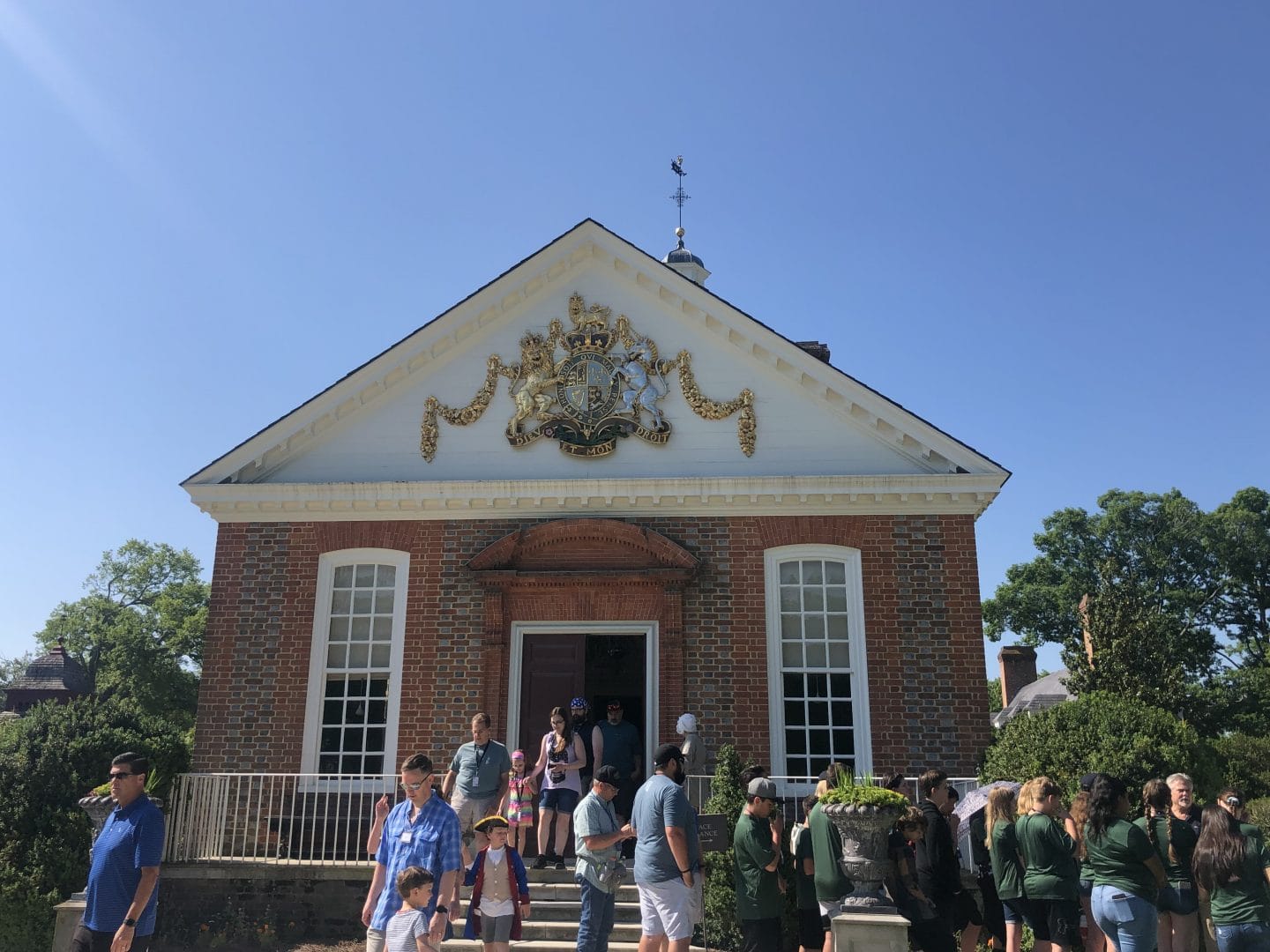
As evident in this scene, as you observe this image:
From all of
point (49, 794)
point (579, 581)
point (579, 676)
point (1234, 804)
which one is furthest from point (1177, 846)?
point (49, 794)

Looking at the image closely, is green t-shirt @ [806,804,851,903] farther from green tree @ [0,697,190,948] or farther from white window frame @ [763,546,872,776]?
green tree @ [0,697,190,948]

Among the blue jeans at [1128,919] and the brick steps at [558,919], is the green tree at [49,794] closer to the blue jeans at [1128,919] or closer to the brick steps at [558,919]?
the brick steps at [558,919]

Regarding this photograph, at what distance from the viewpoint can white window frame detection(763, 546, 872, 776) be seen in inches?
487

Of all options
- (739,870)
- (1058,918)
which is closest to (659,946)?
(739,870)

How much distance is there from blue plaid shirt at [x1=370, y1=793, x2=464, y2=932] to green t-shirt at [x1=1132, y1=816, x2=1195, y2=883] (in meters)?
4.81

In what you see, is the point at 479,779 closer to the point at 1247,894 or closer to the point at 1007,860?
the point at 1007,860

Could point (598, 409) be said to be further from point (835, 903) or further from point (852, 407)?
point (835, 903)

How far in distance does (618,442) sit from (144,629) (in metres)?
39.7

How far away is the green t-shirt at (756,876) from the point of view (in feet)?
23.9

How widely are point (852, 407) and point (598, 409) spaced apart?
11.2 feet

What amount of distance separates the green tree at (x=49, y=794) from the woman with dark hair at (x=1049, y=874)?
910 cm

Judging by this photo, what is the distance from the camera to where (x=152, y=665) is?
44.2 meters

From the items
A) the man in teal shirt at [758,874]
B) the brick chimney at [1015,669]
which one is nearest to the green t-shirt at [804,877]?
the man in teal shirt at [758,874]

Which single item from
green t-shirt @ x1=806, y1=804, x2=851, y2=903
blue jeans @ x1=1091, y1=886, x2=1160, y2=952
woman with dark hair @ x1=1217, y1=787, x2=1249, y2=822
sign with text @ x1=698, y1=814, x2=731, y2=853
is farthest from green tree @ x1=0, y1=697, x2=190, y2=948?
woman with dark hair @ x1=1217, y1=787, x2=1249, y2=822
